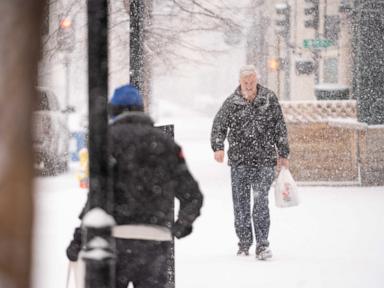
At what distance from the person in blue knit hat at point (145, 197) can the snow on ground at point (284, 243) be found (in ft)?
1.63

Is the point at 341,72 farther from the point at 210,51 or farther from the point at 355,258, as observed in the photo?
the point at 355,258

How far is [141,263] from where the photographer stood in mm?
4477

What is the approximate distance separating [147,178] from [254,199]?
4177mm

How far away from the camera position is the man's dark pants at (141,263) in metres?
4.45

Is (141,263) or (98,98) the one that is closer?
(98,98)

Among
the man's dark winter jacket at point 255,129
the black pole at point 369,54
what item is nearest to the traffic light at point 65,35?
the black pole at point 369,54

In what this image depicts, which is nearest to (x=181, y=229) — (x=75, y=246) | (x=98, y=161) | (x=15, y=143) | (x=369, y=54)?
(x=75, y=246)

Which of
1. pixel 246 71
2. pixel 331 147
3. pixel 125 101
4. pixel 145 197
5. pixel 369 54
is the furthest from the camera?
pixel 369 54

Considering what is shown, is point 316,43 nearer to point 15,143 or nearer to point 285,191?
point 285,191

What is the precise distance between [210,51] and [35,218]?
19110mm

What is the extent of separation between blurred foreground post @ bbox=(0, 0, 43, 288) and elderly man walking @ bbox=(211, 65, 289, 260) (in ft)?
17.9

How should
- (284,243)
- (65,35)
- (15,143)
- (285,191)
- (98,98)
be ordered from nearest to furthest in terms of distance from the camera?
1. (15,143)
2. (98,98)
3. (285,191)
4. (284,243)
5. (65,35)

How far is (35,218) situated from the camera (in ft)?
10.4

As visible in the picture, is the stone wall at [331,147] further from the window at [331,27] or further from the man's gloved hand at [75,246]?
the window at [331,27]
